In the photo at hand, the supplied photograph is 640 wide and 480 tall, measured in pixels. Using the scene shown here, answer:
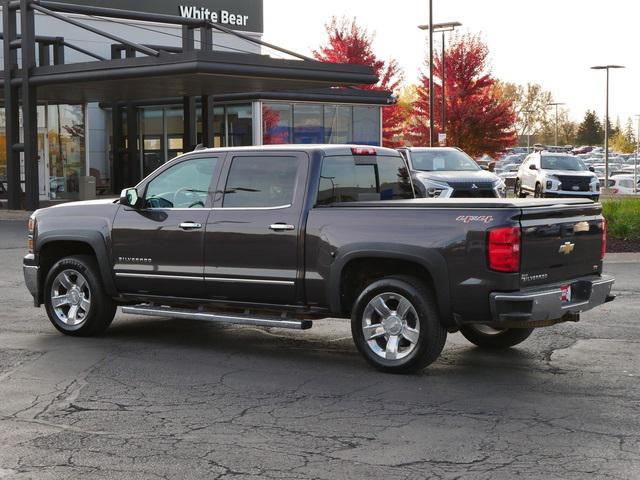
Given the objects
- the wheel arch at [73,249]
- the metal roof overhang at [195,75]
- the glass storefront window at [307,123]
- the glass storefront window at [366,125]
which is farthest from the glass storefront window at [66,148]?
the wheel arch at [73,249]

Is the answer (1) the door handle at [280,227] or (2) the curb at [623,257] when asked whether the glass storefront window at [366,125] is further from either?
(1) the door handle at [280,227]

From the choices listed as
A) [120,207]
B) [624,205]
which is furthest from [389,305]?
[624,205]

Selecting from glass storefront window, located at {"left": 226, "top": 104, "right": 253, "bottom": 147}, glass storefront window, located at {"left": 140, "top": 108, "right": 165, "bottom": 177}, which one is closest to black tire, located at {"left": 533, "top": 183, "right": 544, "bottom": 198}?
glass storefront window, located at {"left": 226, "top": 104, "right": 253, "bottom": 147}

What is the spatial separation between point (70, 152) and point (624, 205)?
2392 centimetres


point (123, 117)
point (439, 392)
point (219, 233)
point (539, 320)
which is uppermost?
point (123, 117)

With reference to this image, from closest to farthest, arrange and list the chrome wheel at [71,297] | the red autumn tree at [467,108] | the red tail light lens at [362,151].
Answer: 1. the red tail light lens at [362,151]
2. the chrome wheel at [71,297]
3. the red autumn tree at [467,108]

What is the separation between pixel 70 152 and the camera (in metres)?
38.4

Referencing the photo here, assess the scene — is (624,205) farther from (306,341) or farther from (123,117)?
(123,117)

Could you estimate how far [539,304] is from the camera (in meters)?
7.59

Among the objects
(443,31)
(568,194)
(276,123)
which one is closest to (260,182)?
(568,194)

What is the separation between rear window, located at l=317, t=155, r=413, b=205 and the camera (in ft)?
28.8

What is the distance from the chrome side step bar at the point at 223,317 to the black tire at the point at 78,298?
36 cm

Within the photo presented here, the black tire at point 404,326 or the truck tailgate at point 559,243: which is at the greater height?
the truck tailgate at point 559,243

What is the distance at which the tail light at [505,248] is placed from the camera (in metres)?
7.54
